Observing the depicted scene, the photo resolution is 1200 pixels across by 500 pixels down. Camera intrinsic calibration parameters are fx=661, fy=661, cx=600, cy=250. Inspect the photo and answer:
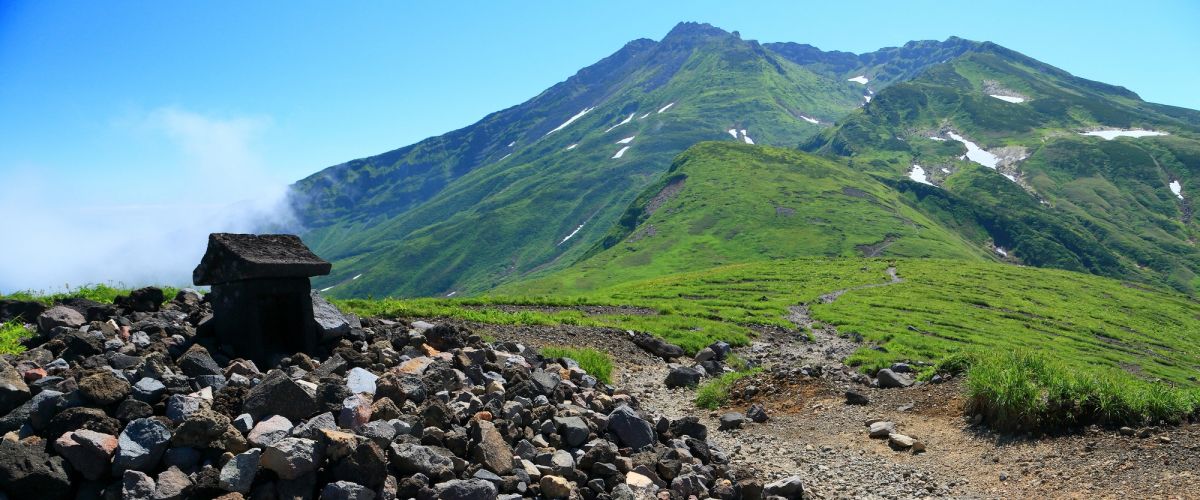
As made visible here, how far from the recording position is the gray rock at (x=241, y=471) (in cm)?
807

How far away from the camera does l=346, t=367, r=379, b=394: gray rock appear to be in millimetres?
11047

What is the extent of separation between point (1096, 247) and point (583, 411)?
217m

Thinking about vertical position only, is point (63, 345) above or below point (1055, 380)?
above

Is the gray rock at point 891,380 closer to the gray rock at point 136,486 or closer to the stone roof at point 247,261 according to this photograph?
the stone roof at point 247,261

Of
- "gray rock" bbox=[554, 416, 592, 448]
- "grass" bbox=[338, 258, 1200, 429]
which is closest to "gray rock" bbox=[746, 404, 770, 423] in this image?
"grass" bbox=[338, 258, 1200, 429]

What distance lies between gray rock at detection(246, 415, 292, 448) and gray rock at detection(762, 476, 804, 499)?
26.7ft

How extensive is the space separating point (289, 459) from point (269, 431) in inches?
38.2

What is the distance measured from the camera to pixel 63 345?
1115cm

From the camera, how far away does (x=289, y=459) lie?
827 centimetres

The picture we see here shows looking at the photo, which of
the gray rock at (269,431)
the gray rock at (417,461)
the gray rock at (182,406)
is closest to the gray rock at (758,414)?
the gray rock at (417,461)

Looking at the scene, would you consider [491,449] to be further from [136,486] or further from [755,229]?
[755,229]

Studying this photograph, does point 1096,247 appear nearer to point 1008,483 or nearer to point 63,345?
point 1008,483

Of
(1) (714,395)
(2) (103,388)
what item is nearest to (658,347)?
(1) (714,395)

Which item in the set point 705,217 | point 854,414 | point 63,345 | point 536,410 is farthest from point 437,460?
point 705,217
